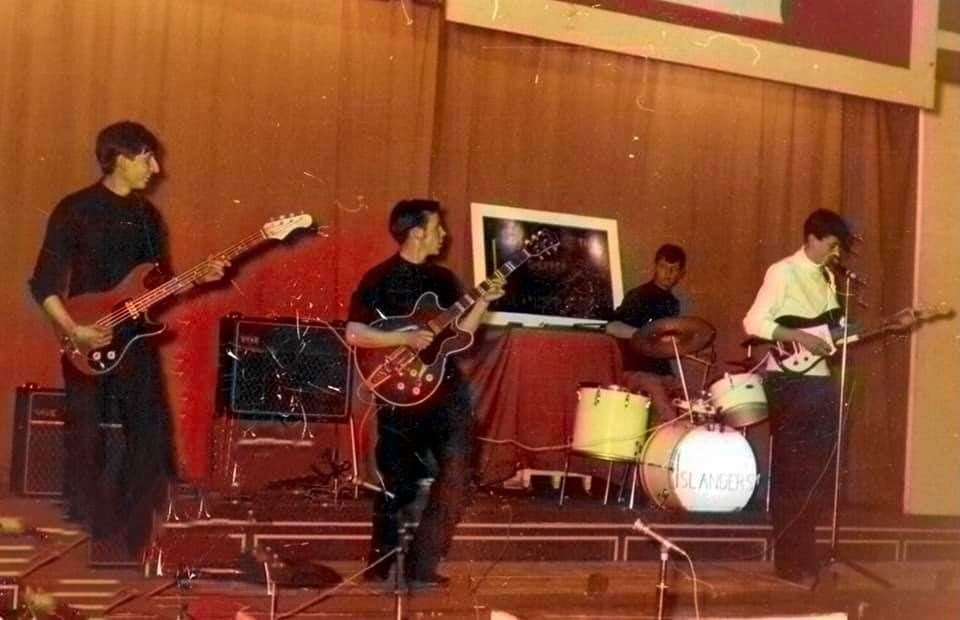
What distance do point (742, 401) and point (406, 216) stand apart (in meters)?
1.14

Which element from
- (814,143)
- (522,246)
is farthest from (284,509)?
(814,143)

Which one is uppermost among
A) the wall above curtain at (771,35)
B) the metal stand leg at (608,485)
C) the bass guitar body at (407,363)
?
the wall above curtain at (771,35)

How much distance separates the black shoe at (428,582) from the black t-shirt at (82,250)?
101 centimetres

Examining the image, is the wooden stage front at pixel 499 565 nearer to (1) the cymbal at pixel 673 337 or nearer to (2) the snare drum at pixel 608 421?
(2) the snare drum at pixel 608 421

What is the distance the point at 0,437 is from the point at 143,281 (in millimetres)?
538

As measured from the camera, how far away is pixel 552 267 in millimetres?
2863

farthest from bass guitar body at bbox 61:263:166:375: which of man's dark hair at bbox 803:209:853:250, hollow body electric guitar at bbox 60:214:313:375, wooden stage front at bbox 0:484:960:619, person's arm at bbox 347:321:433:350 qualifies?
man's dark hair at bbox 803:209:853:250

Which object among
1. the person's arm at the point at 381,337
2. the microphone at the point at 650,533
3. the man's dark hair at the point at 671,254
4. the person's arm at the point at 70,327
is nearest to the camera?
the person's arm at the point at 70,327

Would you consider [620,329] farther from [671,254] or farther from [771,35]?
[771,35]

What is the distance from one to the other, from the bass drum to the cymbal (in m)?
0.24

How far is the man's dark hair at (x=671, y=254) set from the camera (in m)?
2.96

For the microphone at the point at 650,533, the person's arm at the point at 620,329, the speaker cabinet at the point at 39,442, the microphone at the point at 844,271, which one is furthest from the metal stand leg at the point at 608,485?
the speaker cabinet at the point at 39,442

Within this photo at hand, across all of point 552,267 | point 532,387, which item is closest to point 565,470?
point 532,387

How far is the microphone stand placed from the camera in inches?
119
